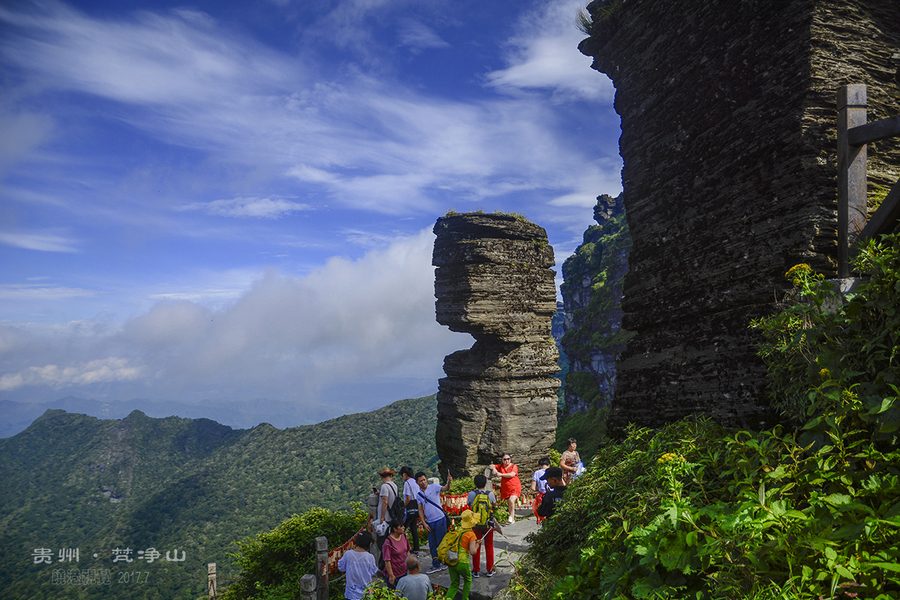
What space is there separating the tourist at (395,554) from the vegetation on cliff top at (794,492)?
3612 millimetres

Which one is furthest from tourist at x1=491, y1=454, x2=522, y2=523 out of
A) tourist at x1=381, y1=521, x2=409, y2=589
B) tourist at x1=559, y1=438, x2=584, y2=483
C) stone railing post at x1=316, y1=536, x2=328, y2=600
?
stone railing post at x1=316, y1=536, x2=328, y2=600

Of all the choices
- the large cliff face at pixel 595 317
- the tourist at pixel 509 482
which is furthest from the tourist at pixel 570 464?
the large cliff face at pixel 595 317

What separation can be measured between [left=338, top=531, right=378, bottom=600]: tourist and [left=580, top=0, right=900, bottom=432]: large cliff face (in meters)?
4.06

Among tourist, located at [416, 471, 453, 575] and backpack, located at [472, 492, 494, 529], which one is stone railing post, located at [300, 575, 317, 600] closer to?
tourist, located at [416, 471, 453, 575]

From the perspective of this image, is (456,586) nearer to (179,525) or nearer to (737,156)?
(737,156)

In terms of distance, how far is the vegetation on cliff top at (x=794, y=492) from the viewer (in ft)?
7.03

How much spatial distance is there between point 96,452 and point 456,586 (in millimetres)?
64378

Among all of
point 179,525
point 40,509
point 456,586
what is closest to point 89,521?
point 40,509

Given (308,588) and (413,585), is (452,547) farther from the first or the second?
(308,588)

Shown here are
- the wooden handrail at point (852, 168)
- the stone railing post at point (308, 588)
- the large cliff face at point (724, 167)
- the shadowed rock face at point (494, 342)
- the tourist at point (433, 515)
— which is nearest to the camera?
the wooden handrail at point (852, 168)

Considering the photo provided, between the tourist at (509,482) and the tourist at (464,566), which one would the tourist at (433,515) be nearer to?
the tourist at (464,566)

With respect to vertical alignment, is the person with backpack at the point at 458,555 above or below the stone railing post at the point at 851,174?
below

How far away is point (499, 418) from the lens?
45.9 ft

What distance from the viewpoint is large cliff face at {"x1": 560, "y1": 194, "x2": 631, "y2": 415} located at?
198 feet
